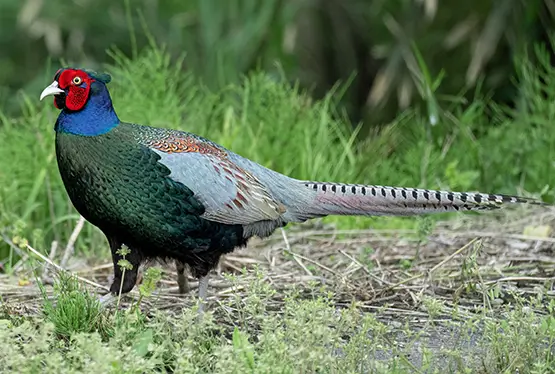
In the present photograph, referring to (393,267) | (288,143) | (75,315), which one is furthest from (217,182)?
(288,143)

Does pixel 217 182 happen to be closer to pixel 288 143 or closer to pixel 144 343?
pixel 144 343

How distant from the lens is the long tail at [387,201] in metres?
4.41

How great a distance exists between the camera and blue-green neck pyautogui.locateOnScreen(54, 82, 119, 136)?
412cm

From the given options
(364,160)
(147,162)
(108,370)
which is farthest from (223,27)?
(108,370)

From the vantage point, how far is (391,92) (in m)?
8.52

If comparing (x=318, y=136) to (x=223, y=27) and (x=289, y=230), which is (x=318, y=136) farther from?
(x=223, y=27)

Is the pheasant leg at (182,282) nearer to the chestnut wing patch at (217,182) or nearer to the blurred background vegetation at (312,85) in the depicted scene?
the chestnut wing patch at (217,182)

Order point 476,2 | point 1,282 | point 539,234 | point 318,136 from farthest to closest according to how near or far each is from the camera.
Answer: point 476,2 < point 318,136 < point 539,234 < point 1,282

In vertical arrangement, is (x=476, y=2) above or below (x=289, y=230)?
above

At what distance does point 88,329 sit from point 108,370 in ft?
2.35

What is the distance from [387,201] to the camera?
14.6 feet

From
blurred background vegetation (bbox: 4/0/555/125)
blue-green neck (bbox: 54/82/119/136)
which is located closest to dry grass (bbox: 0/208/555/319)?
blue-green neck (bbox: 54/82/119/136)

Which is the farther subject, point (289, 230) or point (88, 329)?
point (289, 230)

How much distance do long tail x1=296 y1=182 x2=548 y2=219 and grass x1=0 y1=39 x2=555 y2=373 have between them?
20 cm
